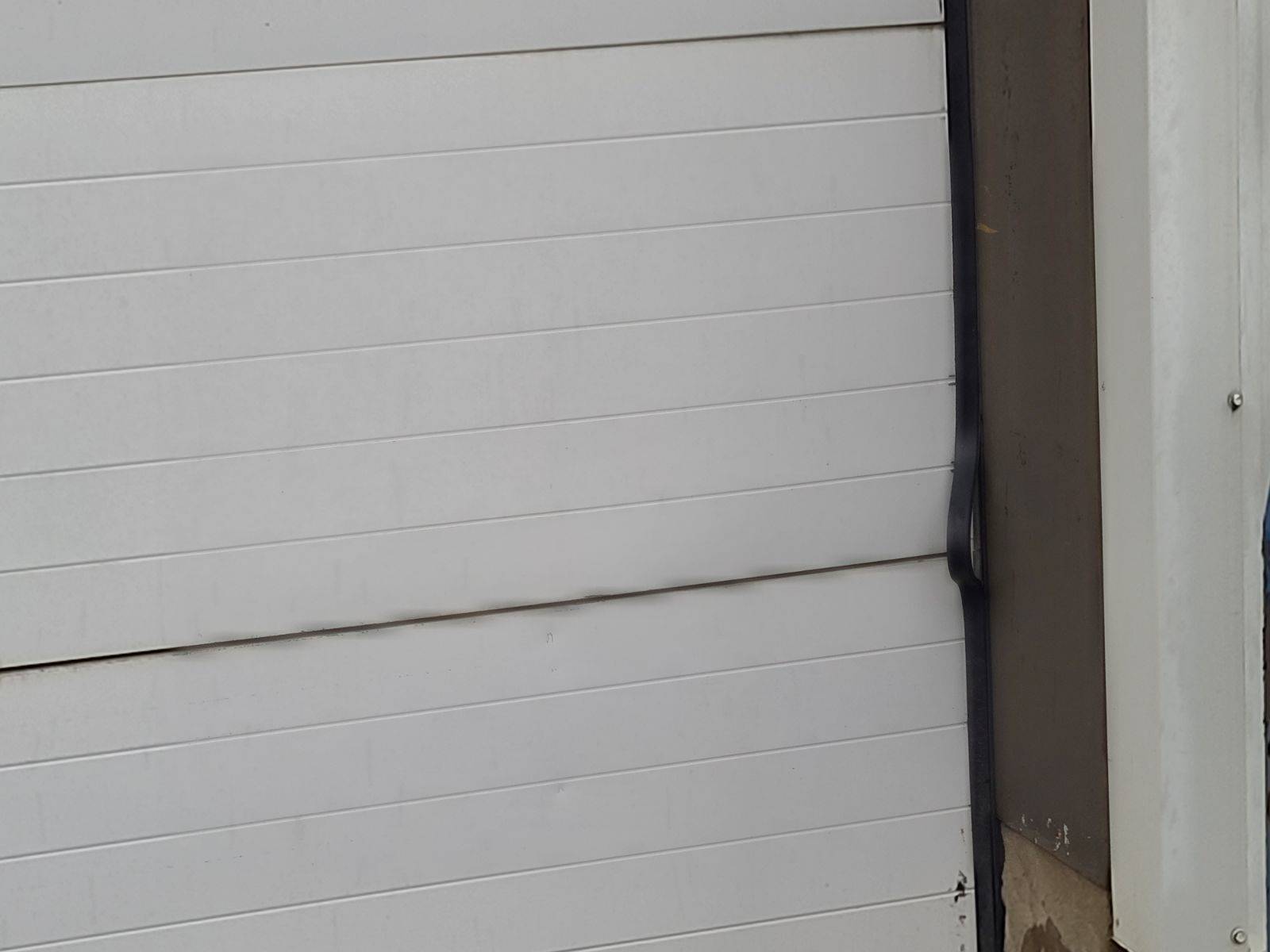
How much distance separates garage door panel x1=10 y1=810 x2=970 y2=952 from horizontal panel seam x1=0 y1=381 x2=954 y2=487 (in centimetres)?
76

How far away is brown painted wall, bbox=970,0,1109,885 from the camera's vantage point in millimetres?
1793

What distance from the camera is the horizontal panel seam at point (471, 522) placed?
1900 millimetres

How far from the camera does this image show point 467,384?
1.97 m

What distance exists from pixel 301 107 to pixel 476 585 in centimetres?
82

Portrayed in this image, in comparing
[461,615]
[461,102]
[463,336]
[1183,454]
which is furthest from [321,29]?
[1183,454]

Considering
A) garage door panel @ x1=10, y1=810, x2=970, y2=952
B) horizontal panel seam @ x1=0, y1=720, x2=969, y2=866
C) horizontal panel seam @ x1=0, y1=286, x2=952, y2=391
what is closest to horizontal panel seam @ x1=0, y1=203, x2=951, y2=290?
horizontal panel seam @ x1=0, y1=286, x2=952, y2=391

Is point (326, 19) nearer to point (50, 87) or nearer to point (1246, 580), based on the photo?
point (50, 87)

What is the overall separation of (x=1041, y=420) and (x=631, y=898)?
42.2 inches

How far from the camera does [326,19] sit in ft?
6.14

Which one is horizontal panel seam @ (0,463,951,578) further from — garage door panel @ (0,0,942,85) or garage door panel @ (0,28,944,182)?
garage door panel @ (0,0,942,85)

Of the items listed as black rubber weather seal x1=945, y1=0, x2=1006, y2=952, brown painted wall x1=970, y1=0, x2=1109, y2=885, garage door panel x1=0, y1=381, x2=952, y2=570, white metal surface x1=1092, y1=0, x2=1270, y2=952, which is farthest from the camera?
black rubber weather seal x1=945, y1=0, x2=1006, y2=952

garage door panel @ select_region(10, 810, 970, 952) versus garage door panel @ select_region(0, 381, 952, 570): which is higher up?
garage door panel @ select_region(0, 381, 952, 570)

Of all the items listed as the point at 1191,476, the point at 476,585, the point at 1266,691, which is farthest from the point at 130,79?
the point at 1266,691

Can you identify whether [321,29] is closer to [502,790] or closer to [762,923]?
[502,790]
